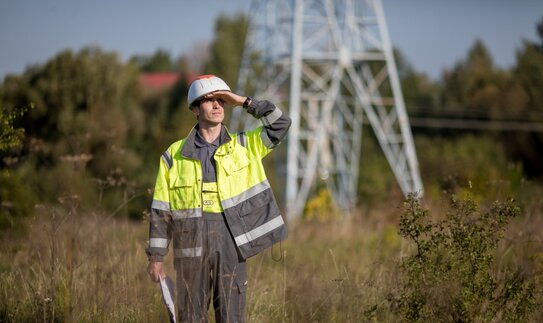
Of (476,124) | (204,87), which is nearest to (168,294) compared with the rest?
(204,87)

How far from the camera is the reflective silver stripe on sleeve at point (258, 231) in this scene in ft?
16.1

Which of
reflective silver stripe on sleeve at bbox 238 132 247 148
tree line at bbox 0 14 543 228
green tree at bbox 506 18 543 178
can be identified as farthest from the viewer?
green tree at bbox 506 18 543 178

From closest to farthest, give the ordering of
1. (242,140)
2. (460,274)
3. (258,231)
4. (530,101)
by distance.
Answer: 1. (460,274)
2. (258,231)
3. (242,140)
4. (530,101)

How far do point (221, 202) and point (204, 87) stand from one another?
27.8 inches

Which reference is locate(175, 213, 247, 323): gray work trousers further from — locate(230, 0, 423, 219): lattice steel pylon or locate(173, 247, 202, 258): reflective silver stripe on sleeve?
locate(230, 0, 423, 219): lattice steel pylon

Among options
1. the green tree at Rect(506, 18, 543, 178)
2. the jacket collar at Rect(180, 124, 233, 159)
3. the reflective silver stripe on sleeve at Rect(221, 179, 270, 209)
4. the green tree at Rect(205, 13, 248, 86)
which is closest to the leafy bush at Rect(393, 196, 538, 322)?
the reflective silver stripe on sleeve at Rect(221, 179, 270, 209)

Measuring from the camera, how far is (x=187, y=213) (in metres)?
4.86

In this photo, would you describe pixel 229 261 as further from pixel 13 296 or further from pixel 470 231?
pixel 13 296

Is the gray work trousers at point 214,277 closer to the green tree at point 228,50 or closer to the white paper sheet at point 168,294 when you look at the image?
the white paper sheet at point 168,294

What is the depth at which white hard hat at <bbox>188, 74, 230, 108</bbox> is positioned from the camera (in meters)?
4.96

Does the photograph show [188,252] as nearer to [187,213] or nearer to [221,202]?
[187,213]

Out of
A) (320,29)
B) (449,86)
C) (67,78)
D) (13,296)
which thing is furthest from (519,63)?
(13,296)

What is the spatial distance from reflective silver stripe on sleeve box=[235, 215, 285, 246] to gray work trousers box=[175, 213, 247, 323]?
6 cm

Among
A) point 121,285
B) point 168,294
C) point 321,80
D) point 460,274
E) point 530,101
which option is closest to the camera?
point 460,274
